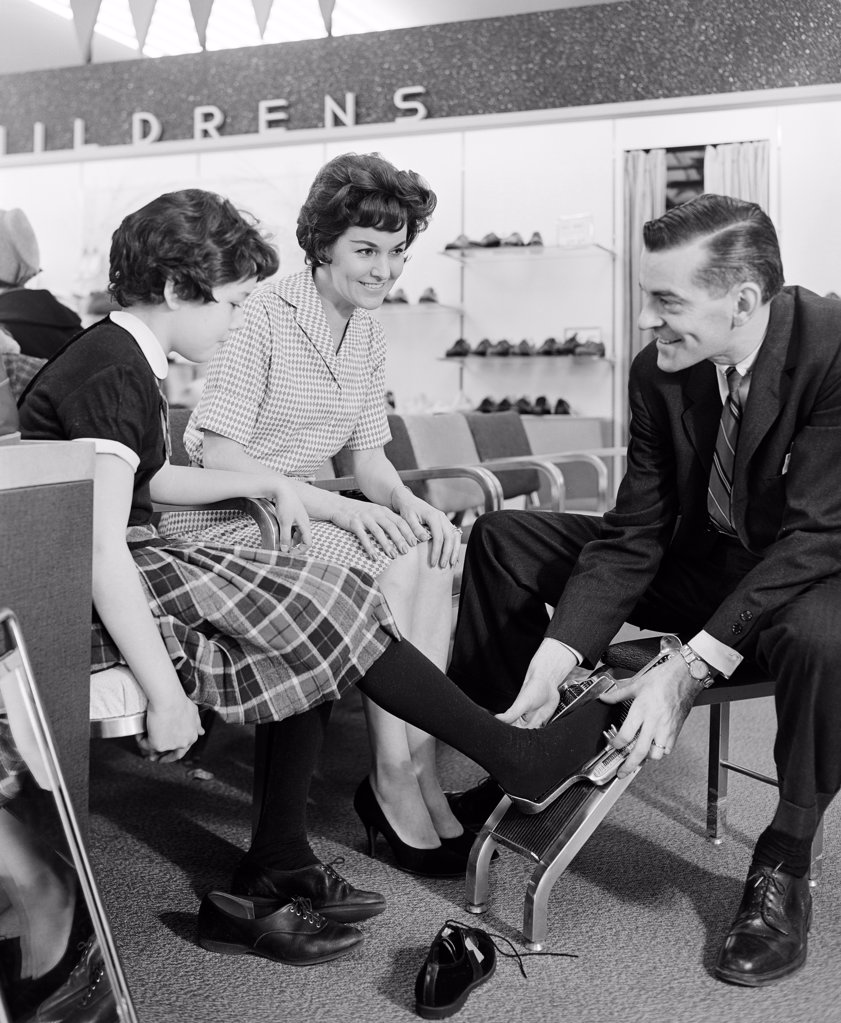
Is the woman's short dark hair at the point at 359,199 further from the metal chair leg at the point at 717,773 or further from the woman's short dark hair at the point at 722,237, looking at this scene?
the metal chair leg at the point at 717,773

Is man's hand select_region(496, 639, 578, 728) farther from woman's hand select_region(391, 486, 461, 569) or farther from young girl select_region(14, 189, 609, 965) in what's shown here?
woman's hand select_region(391, 486, 461, 569)

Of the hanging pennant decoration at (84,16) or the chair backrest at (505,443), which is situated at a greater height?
the hanging pennant decoration at (84,16)

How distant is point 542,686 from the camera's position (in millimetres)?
1932

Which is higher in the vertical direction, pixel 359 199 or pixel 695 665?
pixel 359 199

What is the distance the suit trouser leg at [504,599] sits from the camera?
220cm

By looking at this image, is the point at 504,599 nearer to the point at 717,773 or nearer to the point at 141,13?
the point at 717,773

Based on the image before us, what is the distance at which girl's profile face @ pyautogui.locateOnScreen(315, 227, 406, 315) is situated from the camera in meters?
2.26

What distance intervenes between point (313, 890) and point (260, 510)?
2.19ft

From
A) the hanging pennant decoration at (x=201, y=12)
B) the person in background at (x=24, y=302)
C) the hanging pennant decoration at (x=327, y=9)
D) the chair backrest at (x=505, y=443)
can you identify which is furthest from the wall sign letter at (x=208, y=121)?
the person in background at (x=24, y=302)

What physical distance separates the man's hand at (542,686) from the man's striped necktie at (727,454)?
40 cm

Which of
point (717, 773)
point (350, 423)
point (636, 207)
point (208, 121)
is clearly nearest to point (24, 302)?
point (350, 423)

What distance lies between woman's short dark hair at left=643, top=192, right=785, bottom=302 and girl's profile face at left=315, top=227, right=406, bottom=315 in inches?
23.3

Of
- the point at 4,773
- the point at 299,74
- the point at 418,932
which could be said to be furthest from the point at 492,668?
the point at 299,74

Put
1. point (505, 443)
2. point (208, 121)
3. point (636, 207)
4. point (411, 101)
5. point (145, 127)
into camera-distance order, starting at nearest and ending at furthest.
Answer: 1. point (505, 443)
2. point (636, 207)
3. point (411, 101)
4. point (208, 121)
5. point (145, 127)
